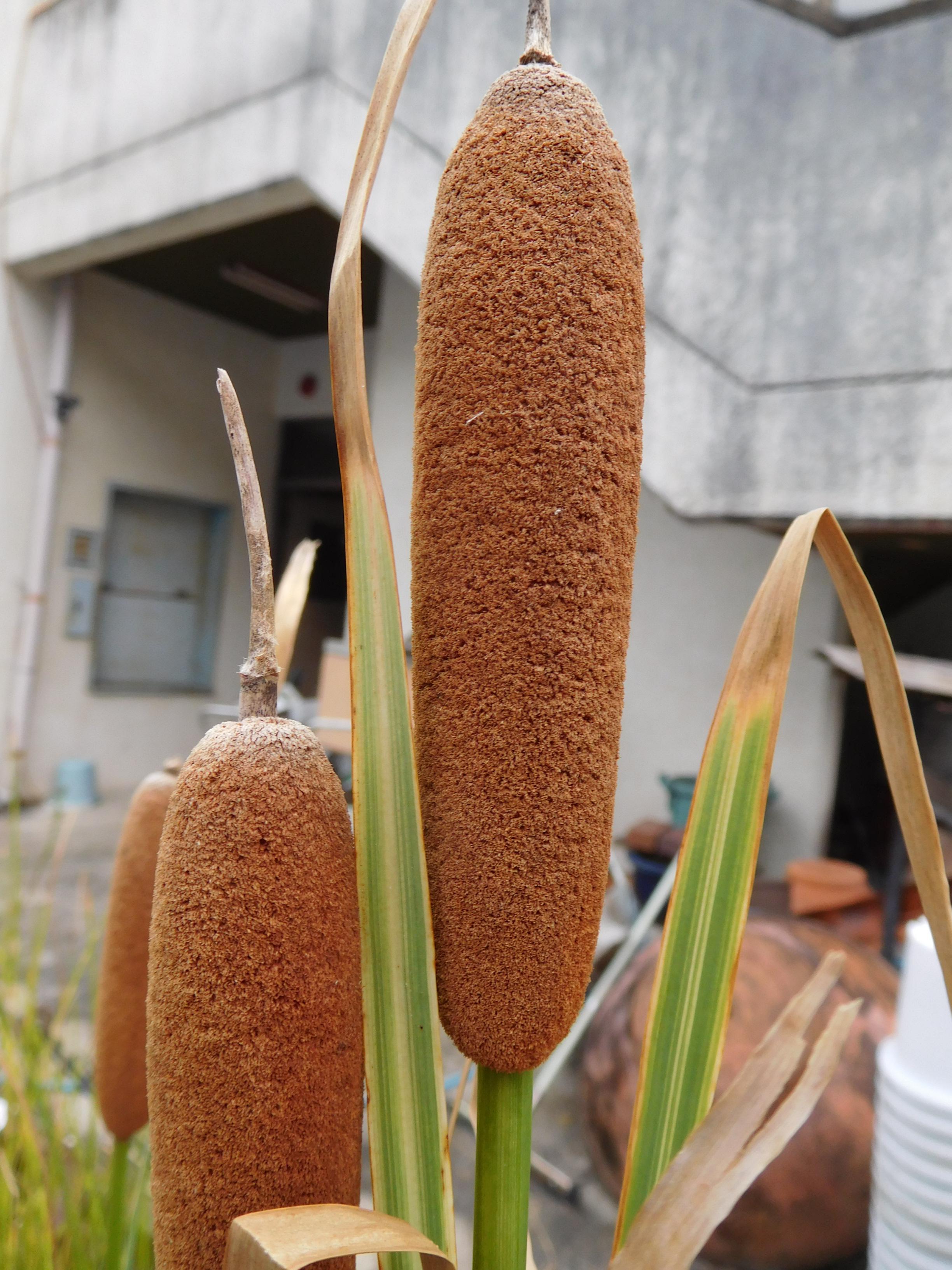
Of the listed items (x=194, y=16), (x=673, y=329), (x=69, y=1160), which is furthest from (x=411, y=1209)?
(x=194, y=16)

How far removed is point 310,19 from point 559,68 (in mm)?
3334

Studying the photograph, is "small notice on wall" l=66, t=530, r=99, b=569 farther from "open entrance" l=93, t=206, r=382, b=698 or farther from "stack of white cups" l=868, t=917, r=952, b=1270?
"stack of white cups" l=868, t=917, r=952, b=1270

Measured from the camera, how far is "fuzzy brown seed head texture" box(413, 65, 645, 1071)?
0.33 meters

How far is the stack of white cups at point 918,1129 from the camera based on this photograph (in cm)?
92

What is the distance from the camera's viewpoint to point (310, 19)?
3029mm

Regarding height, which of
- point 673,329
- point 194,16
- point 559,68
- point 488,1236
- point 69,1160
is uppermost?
point 194,16

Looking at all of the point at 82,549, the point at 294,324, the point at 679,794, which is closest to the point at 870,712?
the point at 679,794

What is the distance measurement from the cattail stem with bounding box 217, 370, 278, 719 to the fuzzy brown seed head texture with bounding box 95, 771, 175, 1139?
25cm

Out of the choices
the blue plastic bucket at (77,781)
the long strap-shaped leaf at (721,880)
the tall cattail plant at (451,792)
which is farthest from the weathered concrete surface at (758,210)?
the blue plastic bucket at (77,781)

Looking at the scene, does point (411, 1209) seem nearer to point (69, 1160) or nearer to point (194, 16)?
point (69, 1160)

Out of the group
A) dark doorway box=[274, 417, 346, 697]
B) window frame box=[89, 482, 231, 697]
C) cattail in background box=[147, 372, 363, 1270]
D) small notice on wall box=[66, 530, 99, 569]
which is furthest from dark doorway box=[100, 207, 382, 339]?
cattail in background box=[147, 372, 363, 1270]

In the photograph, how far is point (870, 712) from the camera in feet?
8.50

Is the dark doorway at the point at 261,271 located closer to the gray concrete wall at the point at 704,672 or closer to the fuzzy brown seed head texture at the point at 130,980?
the gray concrete wall at the point at 704,672

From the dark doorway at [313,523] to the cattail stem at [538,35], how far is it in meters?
5.00
